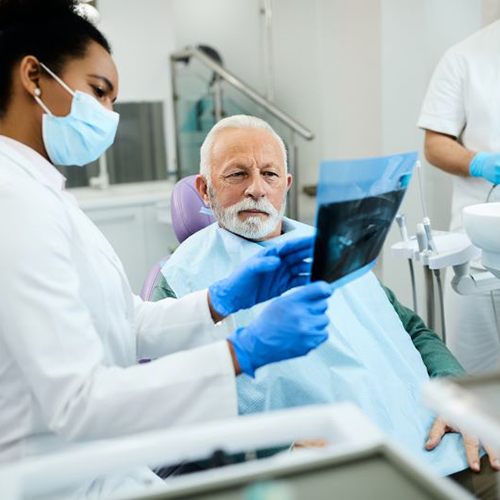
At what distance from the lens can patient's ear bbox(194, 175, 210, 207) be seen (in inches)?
69.3

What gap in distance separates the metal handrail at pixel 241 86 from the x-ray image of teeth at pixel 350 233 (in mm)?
2519

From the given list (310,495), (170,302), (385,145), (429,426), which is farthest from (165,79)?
(310,495)

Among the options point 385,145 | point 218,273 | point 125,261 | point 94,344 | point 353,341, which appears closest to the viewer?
point 94,344

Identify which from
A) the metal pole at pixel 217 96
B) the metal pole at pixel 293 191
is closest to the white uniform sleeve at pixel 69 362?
the metal pole at pixel 293 191

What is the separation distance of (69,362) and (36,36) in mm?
603

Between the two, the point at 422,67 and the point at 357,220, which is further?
the point at 422,67

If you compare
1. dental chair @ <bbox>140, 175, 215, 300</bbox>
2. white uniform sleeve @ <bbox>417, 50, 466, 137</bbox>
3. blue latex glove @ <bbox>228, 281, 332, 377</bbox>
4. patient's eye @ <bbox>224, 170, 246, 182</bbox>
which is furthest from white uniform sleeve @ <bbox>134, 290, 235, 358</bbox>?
white uniform sleeve @ <bbox>417, 50, 466, 137</bbox>

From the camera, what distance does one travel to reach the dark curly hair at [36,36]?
1.08 meters

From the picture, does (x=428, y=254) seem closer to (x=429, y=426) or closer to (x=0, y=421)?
(x=429, y=426)

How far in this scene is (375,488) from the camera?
0.51m

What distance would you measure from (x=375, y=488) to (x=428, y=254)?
124cm

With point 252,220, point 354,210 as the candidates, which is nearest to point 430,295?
point 252,220

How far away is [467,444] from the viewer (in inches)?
52.4

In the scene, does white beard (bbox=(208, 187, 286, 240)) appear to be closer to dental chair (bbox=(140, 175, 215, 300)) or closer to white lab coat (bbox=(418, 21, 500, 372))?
dental chair (bbox=(140, 175, 215, 300))
